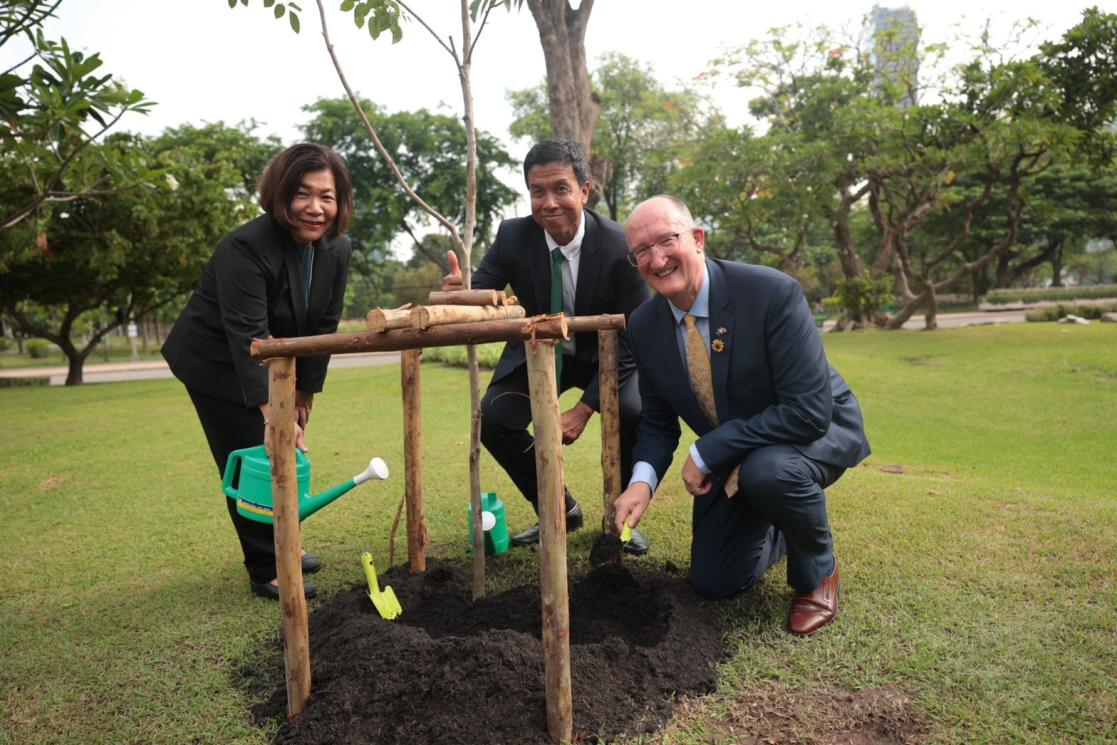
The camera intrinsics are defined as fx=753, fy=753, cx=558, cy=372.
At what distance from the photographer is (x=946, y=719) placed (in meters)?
2.31

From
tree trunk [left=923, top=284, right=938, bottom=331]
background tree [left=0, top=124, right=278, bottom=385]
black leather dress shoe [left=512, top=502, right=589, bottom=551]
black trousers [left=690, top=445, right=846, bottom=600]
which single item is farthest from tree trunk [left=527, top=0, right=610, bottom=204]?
tree trunk [left=923, top=284, right=938, bottom=331]

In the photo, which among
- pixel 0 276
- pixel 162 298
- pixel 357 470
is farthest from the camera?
pixel 162 298

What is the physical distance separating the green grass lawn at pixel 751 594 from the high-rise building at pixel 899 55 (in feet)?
40.1

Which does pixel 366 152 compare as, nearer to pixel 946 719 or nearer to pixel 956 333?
pixel 956 333

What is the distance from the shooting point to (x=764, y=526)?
3205 millimetres

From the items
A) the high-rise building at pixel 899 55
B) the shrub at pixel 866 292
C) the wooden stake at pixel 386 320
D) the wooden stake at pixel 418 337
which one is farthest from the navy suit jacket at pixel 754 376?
the shrub at pixel 866 292

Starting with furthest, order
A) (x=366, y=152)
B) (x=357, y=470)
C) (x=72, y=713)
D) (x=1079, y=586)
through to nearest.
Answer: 1. (x=366, y=152)
2. (x=357, y=470)
3. (x=1079, y=586)
4. (x=72, y=713)

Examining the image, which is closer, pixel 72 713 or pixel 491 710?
pixel 491 710

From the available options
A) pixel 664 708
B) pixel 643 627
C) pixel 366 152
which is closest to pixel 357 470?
pixel 643 627

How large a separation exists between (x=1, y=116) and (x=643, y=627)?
4460mm

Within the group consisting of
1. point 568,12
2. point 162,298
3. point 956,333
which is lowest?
point 956,333

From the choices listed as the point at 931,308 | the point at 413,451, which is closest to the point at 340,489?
the point at 413,451

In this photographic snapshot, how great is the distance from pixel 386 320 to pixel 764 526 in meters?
1.89

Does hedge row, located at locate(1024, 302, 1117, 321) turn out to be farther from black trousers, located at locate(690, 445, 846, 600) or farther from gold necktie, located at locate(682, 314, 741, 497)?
gold necktie, located at locate(682, 314, 741, 497)
